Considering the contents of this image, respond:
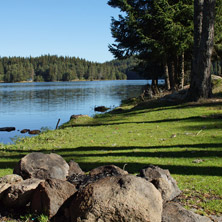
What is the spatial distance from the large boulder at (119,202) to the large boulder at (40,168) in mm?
2153

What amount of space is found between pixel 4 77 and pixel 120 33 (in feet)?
490

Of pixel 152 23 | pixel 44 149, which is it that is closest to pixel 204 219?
pixel 44 149

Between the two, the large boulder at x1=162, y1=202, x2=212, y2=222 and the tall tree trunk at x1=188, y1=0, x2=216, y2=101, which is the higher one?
the tall tree trunk at x1=188, y1=0, x2=216, y2=101

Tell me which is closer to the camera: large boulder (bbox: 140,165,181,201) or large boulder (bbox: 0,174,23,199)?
large boulder (bbox: 140,165,181,201)

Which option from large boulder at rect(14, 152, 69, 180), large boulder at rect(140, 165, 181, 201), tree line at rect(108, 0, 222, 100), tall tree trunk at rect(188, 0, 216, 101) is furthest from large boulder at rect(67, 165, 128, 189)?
tree line at rect(108, 0, 222, 100)

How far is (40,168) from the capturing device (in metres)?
6.54

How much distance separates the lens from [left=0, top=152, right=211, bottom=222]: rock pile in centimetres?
420

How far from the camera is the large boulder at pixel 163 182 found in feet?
17.5

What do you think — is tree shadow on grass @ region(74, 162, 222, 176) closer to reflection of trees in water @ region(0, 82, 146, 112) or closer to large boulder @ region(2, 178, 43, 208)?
large boulder @ region(2, 178, 43, 208)

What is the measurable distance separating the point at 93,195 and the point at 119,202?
0.42m

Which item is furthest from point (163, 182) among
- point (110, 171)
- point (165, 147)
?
point (165, 147)

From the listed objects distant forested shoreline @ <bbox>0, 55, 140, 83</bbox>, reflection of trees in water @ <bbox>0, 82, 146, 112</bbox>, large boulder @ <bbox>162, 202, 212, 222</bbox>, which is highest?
distant forested shoreline @ <bbox>0, 55, 140, 83</bbox>

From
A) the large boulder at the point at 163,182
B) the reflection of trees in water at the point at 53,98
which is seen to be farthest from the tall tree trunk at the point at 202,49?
the reflection of trees in water at the point at 53,98

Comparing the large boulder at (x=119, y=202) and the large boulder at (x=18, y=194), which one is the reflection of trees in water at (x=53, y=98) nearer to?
the large boulder at (x=18, y=194)
